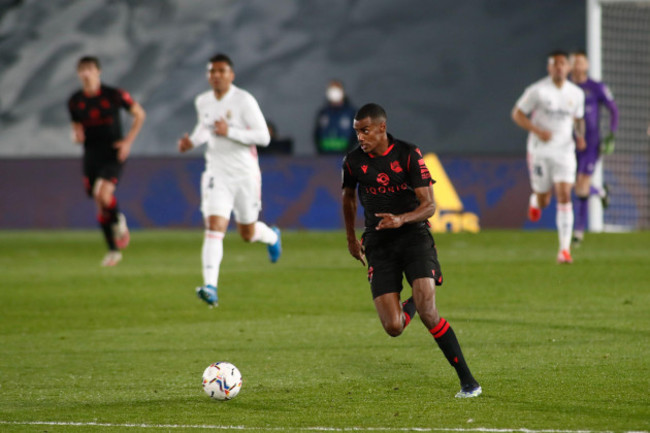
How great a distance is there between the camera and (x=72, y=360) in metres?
7.63

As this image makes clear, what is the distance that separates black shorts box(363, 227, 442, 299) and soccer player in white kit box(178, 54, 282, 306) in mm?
3790

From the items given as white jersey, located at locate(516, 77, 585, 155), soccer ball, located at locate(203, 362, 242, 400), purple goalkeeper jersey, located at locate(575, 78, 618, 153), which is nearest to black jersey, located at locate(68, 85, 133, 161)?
white jersey, located at locate(516, 77, 585, 155)

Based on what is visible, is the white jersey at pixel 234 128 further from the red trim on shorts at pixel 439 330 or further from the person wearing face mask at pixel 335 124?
the person wearing face mask at pixel 335 124

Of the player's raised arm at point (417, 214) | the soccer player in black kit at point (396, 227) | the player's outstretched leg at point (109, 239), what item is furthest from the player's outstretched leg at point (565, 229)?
the player's raised arm at point (417, 214)

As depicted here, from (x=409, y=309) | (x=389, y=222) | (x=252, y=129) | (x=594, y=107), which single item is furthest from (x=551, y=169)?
(x=389, y=222)

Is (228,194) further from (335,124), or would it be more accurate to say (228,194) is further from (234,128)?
(335,124)

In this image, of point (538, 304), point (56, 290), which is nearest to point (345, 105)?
point (56, 290)

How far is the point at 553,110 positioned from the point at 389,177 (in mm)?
7393

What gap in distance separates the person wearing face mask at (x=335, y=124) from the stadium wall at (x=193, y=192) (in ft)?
2.47

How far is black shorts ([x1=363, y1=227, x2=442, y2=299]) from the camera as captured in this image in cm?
630

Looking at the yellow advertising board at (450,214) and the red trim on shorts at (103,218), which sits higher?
the yellow advertising board at (450,214)

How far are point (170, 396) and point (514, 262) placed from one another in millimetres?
8081

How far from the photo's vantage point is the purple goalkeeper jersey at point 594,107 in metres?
16.2

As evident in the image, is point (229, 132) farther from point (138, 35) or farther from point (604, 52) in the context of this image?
point (138, 35)
